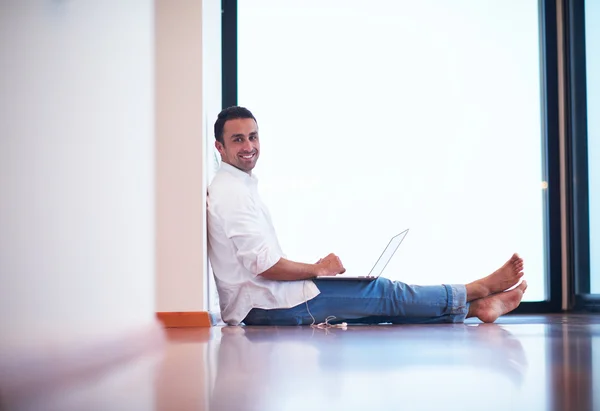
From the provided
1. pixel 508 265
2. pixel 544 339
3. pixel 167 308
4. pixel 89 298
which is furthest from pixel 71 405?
pixel 508 265

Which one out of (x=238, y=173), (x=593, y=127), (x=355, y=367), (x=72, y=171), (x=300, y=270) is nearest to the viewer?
(x=355, y=367)

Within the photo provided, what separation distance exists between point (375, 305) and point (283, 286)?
38 centimetres

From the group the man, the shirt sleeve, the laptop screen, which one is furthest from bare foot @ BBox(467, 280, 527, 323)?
the shirt sleeve

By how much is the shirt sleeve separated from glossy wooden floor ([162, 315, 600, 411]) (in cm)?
53

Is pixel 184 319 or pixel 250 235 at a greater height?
pixel 250 235

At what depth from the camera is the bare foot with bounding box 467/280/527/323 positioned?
3102 millimetres

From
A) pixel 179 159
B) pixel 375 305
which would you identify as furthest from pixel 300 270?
pixel 179 159

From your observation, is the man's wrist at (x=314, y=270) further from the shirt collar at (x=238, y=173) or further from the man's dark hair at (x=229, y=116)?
the man's dark hair at (x=229, y=116)

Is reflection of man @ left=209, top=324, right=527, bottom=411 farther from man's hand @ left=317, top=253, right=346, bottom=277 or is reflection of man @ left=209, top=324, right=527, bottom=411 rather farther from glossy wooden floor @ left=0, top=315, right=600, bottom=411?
man's hand @ left=317, top=253, right=346, bottom=277

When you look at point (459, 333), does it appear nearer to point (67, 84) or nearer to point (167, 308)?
point (167, 308)

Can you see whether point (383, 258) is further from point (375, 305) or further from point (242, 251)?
point (242, 251)

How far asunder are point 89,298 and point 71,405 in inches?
39.3

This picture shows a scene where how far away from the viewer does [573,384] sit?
3.95 feet

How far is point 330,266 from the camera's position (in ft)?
9.69
